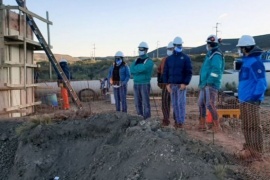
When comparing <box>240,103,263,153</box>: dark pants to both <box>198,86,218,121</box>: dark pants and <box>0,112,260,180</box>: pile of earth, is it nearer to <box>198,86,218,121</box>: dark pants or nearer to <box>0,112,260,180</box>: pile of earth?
<box>0,112,260,180</box>: pile of earth

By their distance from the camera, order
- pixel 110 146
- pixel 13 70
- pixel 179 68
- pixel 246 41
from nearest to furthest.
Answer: pixel 246 41
pixel 110 146
pixel 179 68
pixel 13 70

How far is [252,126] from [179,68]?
9.18ft

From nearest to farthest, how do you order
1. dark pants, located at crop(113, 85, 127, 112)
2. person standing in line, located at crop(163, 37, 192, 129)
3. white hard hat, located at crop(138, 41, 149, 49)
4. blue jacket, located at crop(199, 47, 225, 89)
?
1. blue jacket, located at crop(199, 47, 225, 89)
2. person standing in line, located at crop(163, 37, 192, 129)
3. white hard hat, located at crop(138, 41, 149, 49)
4. dark pants, located at crop(113, 85, 127, 112)

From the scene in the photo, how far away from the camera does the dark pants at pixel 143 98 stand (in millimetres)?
9589

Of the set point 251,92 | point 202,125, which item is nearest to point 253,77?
point 251,92

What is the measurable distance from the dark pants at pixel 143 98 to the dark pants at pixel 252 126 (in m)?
3.49

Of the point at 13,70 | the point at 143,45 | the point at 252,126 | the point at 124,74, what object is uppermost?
the point at 143,45

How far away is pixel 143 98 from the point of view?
9.61 m

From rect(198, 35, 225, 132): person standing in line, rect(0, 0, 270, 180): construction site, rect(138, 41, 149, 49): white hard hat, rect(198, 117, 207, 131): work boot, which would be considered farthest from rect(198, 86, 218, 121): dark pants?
rect(138, 41, 149, 49): white hard hat

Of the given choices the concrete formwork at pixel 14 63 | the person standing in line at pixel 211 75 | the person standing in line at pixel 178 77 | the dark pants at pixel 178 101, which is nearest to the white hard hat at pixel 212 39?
the person standing in line at pixel 211 75

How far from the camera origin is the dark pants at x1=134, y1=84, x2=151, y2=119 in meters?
9.59

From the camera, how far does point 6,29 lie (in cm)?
1154

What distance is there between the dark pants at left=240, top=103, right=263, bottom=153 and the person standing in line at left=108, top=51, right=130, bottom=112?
15.8 ft

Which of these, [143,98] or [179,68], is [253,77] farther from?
[143,98]
